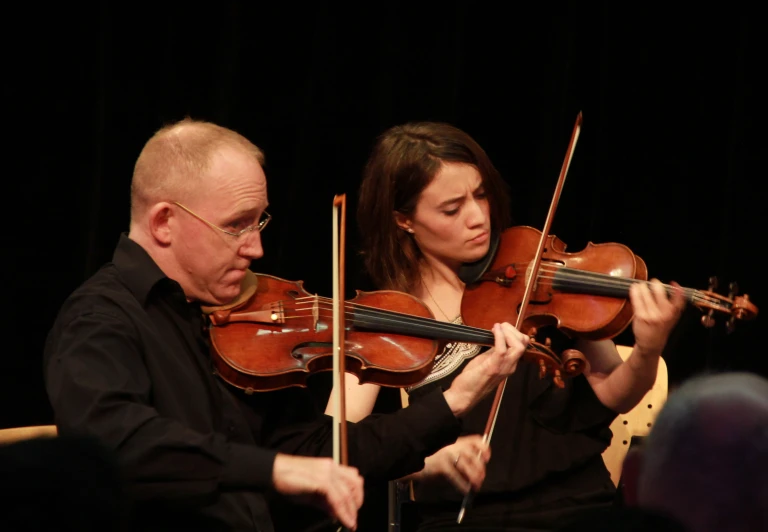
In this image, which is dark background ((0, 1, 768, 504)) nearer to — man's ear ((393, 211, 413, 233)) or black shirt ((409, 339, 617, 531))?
man's ear ((393, 211, 413, 233))

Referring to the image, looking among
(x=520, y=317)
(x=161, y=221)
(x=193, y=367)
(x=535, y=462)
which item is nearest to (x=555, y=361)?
(x=520, y=317)

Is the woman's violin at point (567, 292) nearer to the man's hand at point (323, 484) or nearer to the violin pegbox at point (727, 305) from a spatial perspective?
the violin pegbox at point (727, 305)

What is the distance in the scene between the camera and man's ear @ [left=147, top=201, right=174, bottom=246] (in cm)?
202

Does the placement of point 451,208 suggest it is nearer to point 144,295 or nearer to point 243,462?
point 144,295

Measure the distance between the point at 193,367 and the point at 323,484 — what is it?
1.67ft

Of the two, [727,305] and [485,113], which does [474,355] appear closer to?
[727,305]

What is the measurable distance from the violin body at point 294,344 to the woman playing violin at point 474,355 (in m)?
0.25

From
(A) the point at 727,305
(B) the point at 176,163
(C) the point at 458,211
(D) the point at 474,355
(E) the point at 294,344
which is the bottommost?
(D) the point at 474,355

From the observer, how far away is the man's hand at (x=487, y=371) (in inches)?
82.3

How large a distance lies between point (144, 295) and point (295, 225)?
1.15m

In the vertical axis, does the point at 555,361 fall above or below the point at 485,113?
below

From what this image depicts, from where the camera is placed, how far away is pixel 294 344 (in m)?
2.10

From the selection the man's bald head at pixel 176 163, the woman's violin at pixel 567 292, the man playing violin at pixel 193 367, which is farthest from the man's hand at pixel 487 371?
the man's bald head at pixel 176 163

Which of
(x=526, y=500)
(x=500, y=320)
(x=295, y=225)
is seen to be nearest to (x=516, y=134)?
(x=295, y=225)
